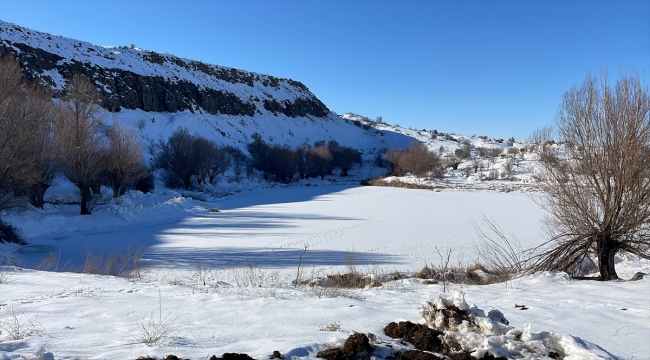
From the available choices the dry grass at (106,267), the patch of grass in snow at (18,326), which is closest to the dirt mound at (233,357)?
the patch of grass in snow at (18,326)

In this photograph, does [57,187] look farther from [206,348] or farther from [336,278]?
[206,348]

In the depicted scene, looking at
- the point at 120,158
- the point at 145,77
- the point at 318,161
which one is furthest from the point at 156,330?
the point at 145,77

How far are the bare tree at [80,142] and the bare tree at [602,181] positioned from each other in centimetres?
2300

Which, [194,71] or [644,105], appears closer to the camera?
[644,105]

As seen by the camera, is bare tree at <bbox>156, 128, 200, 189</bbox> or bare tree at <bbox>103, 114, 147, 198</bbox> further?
bare tree at <bbox>156, 128, 200, 189</bbox>

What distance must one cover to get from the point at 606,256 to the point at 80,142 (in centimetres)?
2462

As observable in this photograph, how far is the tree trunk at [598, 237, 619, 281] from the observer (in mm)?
8281

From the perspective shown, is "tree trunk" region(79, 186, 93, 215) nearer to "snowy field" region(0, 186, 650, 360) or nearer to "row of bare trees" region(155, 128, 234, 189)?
"snowy field" region(0, 186, 650, 360)

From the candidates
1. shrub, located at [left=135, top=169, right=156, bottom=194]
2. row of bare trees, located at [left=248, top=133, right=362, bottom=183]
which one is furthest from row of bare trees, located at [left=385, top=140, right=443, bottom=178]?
shrub, located at [left=135, top=169, right=156, bottom=194]

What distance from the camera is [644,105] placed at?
7602mm

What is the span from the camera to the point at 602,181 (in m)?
8.18

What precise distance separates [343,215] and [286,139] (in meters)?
53.5

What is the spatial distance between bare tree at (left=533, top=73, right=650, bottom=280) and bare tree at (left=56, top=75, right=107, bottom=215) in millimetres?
23001

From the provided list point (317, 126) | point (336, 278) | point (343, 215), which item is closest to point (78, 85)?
point (343, 215)
